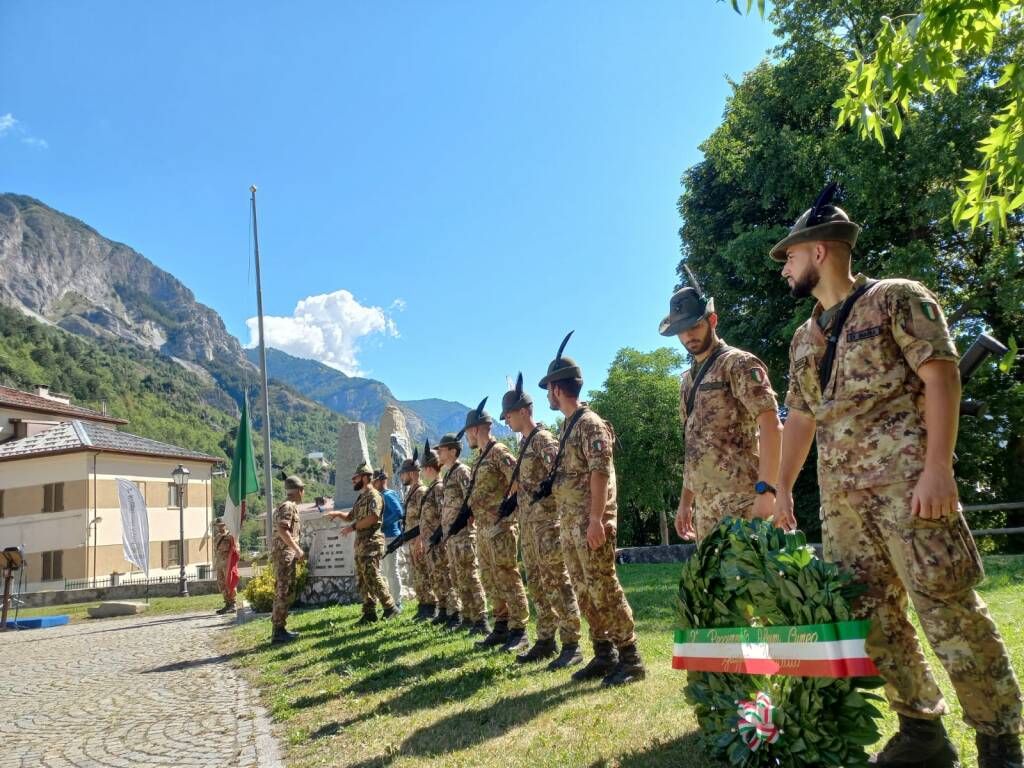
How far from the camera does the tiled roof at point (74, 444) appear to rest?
34031 millimetres

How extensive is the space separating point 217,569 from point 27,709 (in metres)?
10.7

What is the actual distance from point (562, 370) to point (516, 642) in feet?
9.47

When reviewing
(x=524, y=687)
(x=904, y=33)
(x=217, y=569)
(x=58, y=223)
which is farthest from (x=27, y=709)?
(x=58, y=223)

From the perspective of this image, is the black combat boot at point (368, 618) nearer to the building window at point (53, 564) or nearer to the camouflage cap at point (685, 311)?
the camouflage cap at point (685, 311)

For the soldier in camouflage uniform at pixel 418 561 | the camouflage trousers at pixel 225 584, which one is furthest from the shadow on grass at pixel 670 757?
the camouflage trousers at pixel 225 584

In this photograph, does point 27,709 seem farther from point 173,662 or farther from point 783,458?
point 783,458

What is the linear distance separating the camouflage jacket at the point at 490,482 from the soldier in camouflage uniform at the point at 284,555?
3011 millimetres

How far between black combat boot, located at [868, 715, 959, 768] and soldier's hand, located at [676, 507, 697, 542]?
1816 millimetres

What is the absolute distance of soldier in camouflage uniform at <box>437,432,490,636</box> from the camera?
8281 millimetres

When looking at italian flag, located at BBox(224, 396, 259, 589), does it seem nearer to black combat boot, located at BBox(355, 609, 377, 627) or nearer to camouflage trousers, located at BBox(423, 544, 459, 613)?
black combat boot, located at BBox(355, 609, 377, 627)

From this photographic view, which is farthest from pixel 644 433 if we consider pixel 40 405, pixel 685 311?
Answer: pixel 40 405

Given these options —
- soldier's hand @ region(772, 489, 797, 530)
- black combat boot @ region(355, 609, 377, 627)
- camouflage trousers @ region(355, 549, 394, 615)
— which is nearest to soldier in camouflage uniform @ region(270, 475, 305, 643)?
black combat boot @ region(355, 609, 377, 627)

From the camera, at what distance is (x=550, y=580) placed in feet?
19.7

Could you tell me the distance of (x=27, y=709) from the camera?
6527mm
